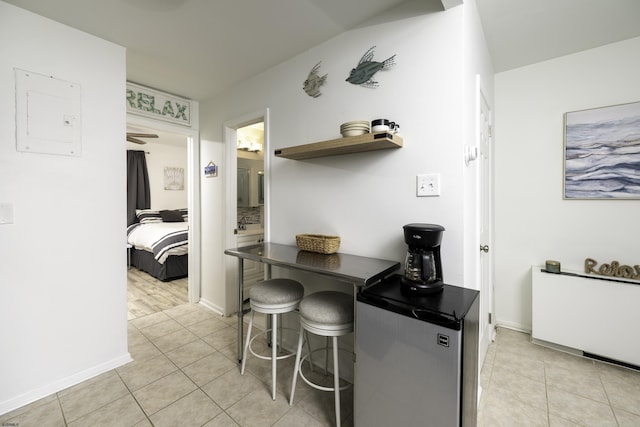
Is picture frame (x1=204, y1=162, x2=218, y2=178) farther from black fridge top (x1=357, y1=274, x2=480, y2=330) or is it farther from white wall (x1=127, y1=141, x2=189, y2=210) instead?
white wall (x1=127, y1=141, x2=189, y2=210)

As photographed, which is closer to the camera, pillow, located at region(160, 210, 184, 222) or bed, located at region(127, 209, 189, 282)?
bed, located at region(127, 209, 189, 282)

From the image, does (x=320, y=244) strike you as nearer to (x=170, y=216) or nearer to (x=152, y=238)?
(x=152, y=238)

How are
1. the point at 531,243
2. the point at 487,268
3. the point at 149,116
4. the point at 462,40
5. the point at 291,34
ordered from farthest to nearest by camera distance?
the point at 149,116 < the point at 531,243 < the point at 487,268 < the point at 291,34 < the point at 462,40

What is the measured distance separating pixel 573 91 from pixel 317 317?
2.88 m

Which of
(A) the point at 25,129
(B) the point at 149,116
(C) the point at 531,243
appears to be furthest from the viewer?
(B) the point at 149,116

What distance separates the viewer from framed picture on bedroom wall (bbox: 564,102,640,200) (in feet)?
6.74

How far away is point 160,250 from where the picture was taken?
409 centimetres

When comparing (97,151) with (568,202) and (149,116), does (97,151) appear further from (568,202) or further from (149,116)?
(568,202)

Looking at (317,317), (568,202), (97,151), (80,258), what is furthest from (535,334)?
(97,151)

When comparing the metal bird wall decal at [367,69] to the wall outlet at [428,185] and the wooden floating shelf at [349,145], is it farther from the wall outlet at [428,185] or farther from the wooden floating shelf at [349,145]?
the wall outlet at [428,185]

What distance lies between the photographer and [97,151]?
2027mm

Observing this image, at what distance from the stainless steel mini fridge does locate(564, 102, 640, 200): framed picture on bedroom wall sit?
1.82 meters

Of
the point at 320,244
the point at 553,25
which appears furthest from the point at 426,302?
the point at 553,25

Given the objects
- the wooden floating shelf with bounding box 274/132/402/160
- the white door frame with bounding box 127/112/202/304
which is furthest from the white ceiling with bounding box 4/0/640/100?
the white door frame with bounding box 127/112/202/304
